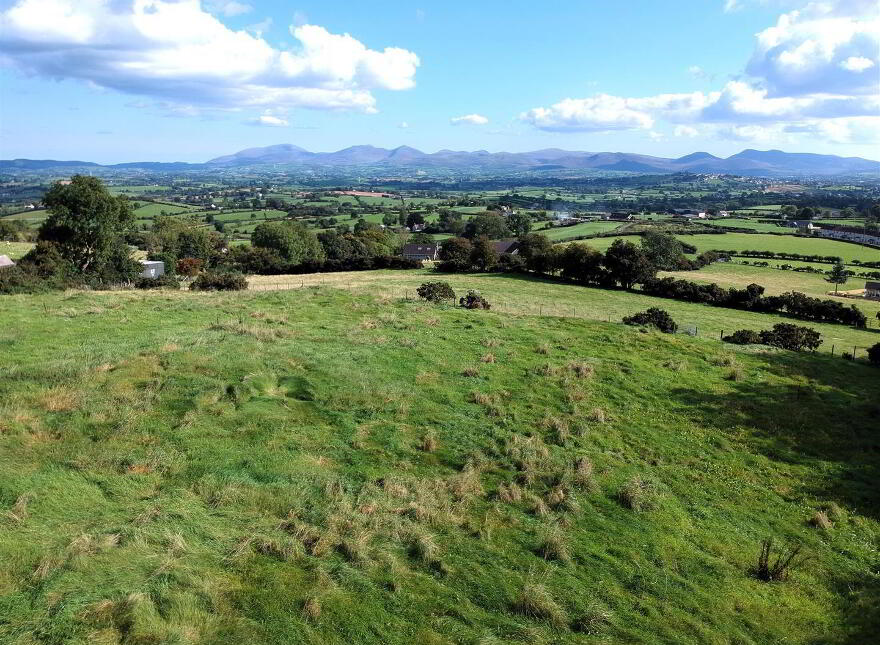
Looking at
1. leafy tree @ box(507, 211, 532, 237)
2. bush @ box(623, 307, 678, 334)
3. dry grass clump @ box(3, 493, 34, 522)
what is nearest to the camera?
dry grass clump @ box(3, 493, 34, 522)

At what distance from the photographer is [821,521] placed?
1238 centimetres

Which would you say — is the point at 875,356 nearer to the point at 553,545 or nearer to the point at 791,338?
the point at 791,338

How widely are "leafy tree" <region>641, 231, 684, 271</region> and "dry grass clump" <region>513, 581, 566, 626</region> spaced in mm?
63730

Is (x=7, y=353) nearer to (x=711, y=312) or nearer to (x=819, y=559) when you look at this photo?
(x=819, y=559)

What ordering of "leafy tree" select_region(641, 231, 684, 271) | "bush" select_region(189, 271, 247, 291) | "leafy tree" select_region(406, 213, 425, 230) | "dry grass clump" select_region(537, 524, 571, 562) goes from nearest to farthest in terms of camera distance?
"dry grass clump" select_region(537, 524, 571, 562) → "bush" select_region(189, 271, 247, 291) → "leafy tree" select_region(641, 231, 684, 271) → "leafy tree" select_region(406, 213, 425, 230)

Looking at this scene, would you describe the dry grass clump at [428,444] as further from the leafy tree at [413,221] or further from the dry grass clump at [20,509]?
the leafy tree at [413,221]

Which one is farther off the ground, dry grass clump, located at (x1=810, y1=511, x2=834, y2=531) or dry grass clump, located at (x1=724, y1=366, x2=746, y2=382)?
dry grass clump, located at (x1=724, y1=366, x2=746, y2=382)

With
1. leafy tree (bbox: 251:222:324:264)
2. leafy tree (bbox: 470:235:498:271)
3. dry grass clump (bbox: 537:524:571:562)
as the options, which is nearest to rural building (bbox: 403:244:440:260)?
leafy tree (bbox: 251:222:324:264)

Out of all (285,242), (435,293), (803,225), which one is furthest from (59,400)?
(803,225)

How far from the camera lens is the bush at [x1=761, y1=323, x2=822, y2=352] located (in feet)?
100

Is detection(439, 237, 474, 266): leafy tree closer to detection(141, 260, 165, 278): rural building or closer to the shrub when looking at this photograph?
detection(141, 260, 165, 278): rural building

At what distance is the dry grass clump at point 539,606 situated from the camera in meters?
8.65

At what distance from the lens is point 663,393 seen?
19.6 m

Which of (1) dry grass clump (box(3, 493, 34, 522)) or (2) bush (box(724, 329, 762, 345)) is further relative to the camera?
(2) bush (box(724, 329, 762, 345))
